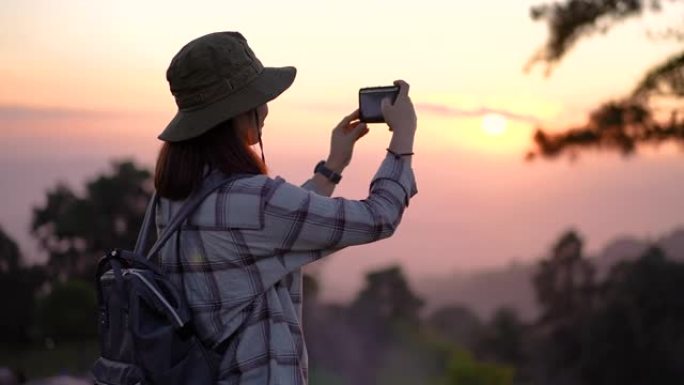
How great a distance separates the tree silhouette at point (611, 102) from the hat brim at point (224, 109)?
3414 millimetres

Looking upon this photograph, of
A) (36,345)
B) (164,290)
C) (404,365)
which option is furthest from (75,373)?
(164,290)

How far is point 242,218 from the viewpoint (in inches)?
62.6

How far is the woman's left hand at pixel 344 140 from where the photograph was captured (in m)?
1.82

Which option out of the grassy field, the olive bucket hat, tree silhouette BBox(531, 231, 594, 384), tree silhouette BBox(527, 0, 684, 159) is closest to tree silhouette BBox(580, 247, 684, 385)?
tree silhouette BBox(531, 231, 594, 384)

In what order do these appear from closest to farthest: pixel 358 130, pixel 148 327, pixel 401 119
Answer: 1. pixel 148 327
2. pixel 401 119
3. pixel 358 130

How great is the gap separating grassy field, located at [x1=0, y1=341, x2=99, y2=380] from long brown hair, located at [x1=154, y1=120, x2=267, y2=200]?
2.55 metres

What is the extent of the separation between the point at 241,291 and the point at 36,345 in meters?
3.19

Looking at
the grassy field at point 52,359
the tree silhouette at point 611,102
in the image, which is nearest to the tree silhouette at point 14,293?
the grassy field at point 52,359

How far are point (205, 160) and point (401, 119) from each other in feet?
1.03

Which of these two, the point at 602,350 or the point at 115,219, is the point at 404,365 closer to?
the point at 115,219

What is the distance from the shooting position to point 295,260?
1628mm

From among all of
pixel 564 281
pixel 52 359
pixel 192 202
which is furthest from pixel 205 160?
pixel 564 281

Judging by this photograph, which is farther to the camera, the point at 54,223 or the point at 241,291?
the point at 54,223

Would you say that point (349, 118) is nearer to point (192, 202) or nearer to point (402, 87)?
point (402, 87)
